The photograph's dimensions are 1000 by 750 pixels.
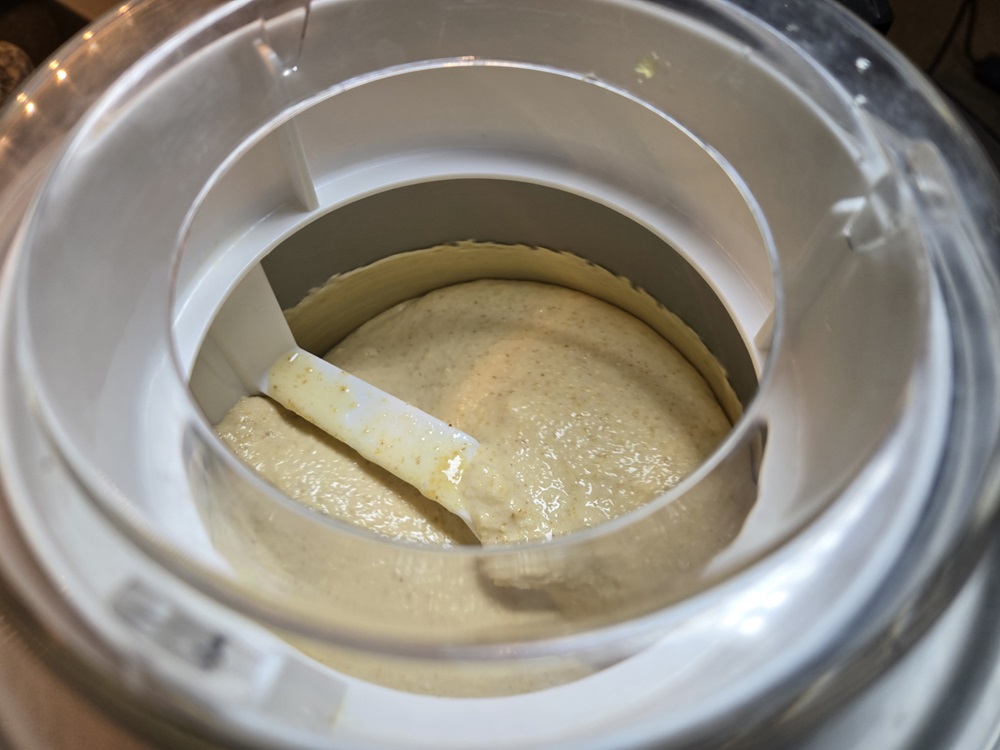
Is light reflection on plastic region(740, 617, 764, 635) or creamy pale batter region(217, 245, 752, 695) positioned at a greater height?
light reflection on plastic region(740, 617, 764, 635)

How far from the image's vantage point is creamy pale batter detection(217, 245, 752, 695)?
468mm

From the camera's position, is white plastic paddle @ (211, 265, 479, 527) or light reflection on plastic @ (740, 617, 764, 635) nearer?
light reflection on plastic @ (740, 617, 764, 635)

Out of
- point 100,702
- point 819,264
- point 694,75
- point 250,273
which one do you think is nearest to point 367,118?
point 250,273

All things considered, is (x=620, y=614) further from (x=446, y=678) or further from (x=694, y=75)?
(x=694, y=75)

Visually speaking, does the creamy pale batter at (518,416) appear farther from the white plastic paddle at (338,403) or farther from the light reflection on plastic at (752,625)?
the light reflection on plastic at (752,625)

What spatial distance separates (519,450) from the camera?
735 millimetres

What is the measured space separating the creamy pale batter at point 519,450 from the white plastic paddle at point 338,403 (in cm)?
2

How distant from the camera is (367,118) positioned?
736 mm

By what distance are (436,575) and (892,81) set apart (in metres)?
0.47

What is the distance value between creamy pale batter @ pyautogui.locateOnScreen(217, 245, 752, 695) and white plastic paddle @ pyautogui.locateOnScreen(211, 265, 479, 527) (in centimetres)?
2

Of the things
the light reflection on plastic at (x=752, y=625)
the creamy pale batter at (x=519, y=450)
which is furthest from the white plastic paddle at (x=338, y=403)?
the light reflection on plastic at (x=752, y=625)

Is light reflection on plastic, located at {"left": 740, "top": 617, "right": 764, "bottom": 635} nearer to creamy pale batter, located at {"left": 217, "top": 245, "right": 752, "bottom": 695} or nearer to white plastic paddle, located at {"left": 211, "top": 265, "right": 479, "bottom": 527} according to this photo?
creamy pale batter, located at {"left": 217, "top": 245, "right": 752, "bottom": 695}

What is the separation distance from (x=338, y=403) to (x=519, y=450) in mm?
179

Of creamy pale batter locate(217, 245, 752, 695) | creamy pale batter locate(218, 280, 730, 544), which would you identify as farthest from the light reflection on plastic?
creamy pale batter locate(218, 280, 730, 544)
